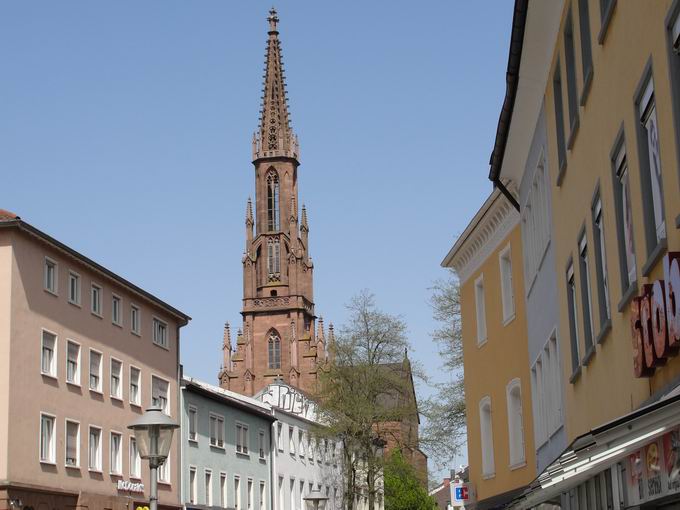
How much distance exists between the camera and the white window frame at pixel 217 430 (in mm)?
53750

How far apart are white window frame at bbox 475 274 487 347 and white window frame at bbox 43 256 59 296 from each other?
48.3 ft

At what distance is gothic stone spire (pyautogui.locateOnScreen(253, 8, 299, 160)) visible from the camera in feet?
396

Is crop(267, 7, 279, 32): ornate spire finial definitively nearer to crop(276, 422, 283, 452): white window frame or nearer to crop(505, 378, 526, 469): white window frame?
crop(276, 422, 283, 452): white window frame

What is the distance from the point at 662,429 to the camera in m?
7.73

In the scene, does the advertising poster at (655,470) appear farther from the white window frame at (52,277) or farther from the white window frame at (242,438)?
the white window frame at (242,438)

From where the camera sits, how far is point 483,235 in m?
29.5

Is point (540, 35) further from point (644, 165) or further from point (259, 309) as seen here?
point (259, 309)

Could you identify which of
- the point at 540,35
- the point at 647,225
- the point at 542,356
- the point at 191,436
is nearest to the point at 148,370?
the point at 191,436

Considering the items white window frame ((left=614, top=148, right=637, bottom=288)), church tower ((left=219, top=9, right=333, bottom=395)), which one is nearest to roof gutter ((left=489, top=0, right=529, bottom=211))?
white window frame ((left=614, top=148, right=637, bottom=288))

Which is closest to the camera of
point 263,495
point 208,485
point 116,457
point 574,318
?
point 574,318

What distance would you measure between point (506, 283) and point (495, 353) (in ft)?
6.67

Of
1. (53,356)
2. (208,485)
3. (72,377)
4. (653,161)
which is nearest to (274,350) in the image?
(208,485)

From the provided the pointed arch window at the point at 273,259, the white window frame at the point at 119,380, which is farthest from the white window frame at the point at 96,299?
the pointed arch window at the point at 273,259

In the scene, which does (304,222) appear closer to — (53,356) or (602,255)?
(53,356)
